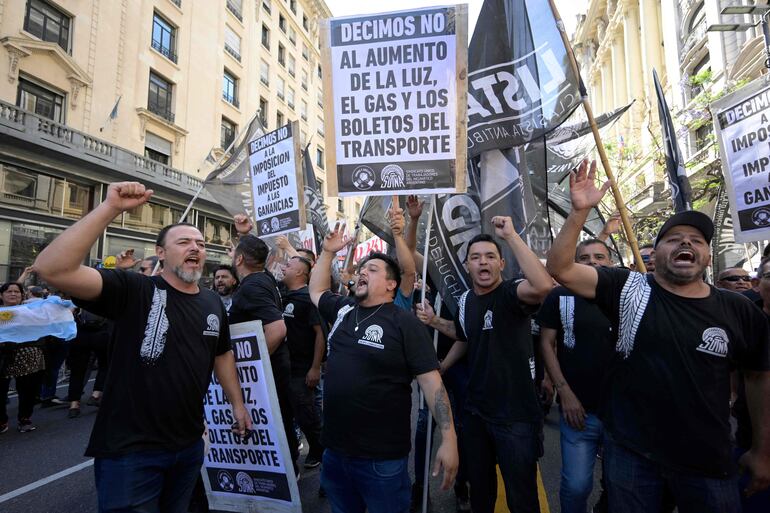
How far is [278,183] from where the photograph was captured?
565cm

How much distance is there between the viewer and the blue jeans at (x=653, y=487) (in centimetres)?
196

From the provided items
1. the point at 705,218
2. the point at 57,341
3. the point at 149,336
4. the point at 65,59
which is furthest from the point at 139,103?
the point at 705,218

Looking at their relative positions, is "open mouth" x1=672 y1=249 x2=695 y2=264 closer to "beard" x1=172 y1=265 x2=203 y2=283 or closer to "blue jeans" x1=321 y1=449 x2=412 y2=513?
"blue jeans" x1=321 y1=449 x2=412 y2=513

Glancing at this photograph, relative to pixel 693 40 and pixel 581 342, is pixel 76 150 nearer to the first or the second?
pixel 581 342

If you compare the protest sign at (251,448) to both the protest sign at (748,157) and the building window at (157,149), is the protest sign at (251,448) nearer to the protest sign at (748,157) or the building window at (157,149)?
the protest sign at (748,157)

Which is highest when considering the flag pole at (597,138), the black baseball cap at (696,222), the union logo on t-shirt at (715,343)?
the flag pole at (597,138)

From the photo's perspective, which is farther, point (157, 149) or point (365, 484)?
point (157, 149)

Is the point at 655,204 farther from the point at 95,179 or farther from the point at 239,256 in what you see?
the point at 95,179

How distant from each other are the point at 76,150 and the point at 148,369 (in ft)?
51.4

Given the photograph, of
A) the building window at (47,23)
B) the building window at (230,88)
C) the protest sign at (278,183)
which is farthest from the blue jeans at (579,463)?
the building window at (230,88)

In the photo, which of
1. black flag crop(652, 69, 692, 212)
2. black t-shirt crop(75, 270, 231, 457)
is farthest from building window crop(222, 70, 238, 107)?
black t-shirt crop(75, 270, 231, 457)

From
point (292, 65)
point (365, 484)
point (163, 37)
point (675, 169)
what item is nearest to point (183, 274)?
point (365, 484)

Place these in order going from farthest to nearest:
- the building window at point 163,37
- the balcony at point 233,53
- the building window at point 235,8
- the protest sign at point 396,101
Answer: the building window at point 235,8 < the balcony at point 233,53 < the building window at point 163,37 < the protest sign at point 396,101

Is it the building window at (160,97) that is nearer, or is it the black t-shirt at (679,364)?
the black t-shirt at (679,364)
